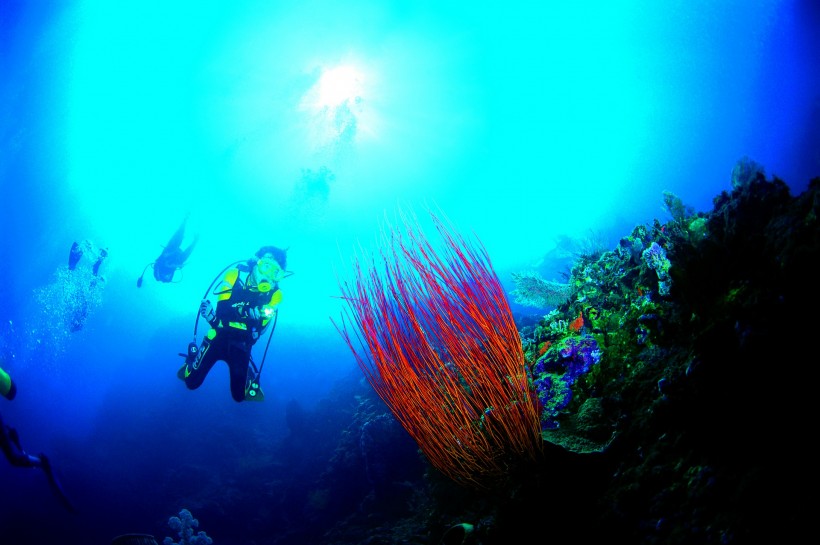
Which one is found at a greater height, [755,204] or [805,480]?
[755,204]

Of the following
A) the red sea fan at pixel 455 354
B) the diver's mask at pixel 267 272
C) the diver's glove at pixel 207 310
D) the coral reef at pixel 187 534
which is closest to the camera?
the red sea fan at pixel 455 354

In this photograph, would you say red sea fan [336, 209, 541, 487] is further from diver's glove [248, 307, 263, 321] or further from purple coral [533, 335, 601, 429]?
diver's glove [248, 307, 263, 321]

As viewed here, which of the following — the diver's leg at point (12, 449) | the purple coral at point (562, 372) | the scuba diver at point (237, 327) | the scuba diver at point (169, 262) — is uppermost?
the scuba diver at point (169, 262)

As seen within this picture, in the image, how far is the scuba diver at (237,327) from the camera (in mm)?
6438

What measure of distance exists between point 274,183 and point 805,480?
145 ft

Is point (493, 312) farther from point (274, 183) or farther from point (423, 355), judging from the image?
point (274, 183)

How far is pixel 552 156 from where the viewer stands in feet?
159

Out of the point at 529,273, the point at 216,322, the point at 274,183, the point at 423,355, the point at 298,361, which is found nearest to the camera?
the point at 423,355

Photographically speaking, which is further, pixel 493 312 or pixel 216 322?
pixel 216 322

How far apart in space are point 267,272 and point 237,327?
5.71ft

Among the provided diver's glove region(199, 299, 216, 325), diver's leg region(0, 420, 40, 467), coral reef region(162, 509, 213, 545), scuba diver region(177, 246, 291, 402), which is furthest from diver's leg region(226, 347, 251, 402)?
coral reef region(162, 509, 213, 545)

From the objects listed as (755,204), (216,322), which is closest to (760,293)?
(755,204)

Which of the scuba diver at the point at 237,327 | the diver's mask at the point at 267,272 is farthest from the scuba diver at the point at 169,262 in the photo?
the scuba diver at the point at 237,327

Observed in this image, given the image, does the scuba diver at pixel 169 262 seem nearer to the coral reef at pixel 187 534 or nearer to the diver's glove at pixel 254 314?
the diver's glove at pixel 254 314
